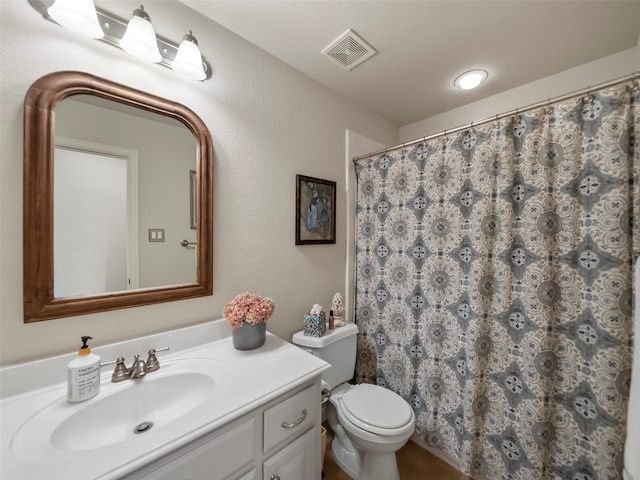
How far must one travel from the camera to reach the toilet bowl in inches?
45.9

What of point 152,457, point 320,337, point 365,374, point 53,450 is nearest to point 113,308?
point 53,450

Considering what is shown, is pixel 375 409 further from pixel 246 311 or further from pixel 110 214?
pixel 110 214

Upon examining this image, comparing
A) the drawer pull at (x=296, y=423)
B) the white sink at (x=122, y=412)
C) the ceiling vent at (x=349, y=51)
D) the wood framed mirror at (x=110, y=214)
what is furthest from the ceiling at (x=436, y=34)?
the drawer pull at (x=296, y=423)

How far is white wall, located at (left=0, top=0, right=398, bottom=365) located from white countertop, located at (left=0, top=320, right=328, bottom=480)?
0.08 meters

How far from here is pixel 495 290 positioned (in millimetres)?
1229

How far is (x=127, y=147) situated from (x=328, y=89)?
4.30ft

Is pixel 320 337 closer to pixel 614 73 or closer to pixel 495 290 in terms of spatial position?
pixel 495 290

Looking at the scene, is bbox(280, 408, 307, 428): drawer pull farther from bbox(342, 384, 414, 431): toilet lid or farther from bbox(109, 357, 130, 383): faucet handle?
bbox(109, 357, 130, 383): faucet handle

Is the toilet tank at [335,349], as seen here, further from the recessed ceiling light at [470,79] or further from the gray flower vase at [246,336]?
the recessed ceiling light at [470,79]

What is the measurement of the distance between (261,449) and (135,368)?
1.76 feet

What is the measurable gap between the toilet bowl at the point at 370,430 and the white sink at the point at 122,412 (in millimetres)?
752

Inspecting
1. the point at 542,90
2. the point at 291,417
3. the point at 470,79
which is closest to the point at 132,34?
the point at 291,417

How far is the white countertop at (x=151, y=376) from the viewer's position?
0.55 m

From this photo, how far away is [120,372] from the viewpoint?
87cm
